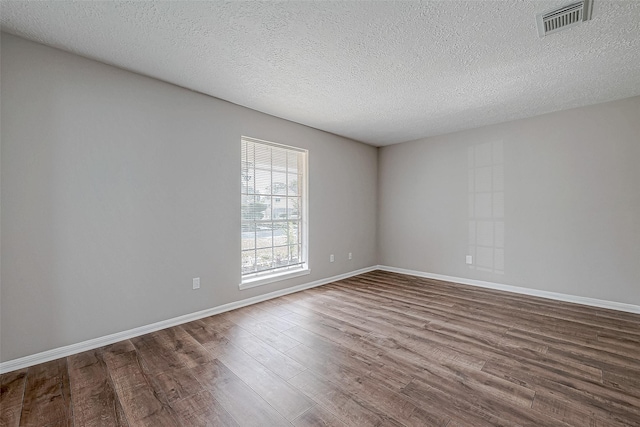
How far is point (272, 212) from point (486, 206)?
3.44 metres

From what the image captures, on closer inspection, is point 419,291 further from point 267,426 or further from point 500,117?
point 267,426

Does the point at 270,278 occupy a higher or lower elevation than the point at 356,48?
lower

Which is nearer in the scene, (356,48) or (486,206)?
(356,48)

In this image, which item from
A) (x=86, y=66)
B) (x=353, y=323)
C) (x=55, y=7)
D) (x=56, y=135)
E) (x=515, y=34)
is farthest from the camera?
(x=353, y=323)

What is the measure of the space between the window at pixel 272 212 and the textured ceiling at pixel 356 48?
2.59 ft

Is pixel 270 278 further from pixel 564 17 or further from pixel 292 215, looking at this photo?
pixel 564 17

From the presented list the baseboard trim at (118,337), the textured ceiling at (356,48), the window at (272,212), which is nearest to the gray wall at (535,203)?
the textured ceiling at (356,48)

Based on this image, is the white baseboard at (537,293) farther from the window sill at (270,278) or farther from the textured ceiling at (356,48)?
the textured ceiling at (356,48)

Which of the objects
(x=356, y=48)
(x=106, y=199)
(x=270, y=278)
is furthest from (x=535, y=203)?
(x=106, y=199)

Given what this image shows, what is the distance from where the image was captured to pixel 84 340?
2.41m

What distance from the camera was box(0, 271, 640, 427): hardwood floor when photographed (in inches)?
64.3

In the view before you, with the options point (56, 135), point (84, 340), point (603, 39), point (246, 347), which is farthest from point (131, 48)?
point (603, 39)

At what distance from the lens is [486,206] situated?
4.42 m

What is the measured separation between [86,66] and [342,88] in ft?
8.02
